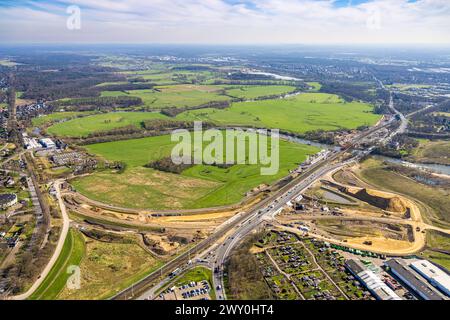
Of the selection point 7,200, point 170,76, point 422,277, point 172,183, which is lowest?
point 422,277

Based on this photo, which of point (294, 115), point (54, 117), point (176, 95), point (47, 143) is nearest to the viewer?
point (47, 143)

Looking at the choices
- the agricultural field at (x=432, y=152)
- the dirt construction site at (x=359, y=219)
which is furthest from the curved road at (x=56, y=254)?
the agricultural field at (x=432, y=152)

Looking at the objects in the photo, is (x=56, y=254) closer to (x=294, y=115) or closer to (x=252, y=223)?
(x=252, y=223)

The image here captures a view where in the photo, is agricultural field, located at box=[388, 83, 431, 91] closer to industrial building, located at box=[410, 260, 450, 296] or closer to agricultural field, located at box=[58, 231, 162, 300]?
industrial building, located at box=[410, 260, 450, 296]

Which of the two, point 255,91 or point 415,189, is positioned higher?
point 255,91

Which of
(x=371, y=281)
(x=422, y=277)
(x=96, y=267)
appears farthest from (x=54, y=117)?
(x=422, y=277)

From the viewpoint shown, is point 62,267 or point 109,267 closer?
point 62,267

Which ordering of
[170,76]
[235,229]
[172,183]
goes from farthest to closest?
[170,76], [172,183], [235,229]
